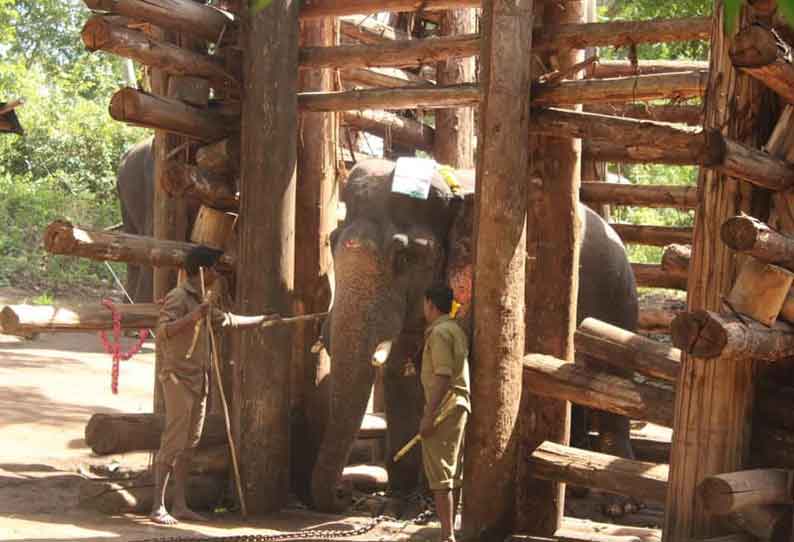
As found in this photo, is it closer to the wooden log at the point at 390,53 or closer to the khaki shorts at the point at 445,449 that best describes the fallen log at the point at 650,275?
the wooden log at the point at 390,53

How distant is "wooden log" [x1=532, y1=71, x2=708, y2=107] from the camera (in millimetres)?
6465

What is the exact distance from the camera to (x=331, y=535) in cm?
669

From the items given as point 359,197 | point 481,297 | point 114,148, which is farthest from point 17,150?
point 481,297

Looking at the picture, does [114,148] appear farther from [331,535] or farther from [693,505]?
[693,505]

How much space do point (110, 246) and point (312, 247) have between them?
1.68 metres

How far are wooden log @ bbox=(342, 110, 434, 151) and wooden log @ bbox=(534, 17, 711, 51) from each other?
4529 mm

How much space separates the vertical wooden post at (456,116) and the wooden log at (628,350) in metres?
4.37

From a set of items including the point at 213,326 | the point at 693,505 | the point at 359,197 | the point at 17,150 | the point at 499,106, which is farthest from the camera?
the point at 17,150

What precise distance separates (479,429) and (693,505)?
1.40 m

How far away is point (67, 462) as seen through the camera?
8.29 m

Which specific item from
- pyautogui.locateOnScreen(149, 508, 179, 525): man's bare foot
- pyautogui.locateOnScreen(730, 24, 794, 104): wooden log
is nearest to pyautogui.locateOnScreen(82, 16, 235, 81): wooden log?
pyautogui.locateOnScreen(149, 508, 179, 525): man's bare foot

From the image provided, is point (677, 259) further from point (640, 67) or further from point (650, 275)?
point (650, 275)

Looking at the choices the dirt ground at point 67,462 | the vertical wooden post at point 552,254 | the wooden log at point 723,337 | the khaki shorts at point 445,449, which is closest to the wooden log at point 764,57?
the wooden log at point 723,337

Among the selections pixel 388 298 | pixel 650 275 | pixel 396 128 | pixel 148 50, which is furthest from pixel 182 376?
pixel 396 128
